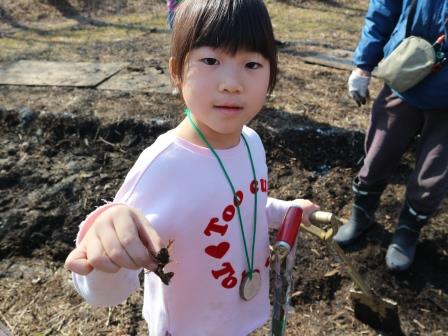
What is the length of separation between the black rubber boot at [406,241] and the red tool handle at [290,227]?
1523mm

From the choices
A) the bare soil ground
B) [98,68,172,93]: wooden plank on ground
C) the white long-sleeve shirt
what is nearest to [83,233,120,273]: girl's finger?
the white long-sleeve shirt

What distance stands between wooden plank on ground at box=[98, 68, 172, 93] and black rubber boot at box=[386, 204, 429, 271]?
2.66 m

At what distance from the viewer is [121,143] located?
370 cm

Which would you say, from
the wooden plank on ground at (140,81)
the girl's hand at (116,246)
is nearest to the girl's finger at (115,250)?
the girl's hand at (116,246)

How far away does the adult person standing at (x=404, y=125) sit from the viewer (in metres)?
2.20

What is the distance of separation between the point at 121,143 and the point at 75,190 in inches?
26.0

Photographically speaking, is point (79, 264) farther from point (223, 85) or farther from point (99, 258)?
point (223, 85)

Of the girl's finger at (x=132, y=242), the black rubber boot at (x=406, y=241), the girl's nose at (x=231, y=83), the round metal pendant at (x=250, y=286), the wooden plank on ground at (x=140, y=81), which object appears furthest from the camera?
the wooden plank on ground at (x=140, y=81)

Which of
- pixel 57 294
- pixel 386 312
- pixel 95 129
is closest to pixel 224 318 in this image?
pixel 386 312

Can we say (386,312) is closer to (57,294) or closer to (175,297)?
(175,297)

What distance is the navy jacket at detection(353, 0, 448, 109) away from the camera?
2117 mm

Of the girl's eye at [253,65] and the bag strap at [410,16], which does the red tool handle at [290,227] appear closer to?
the girl's eye at [253,65]

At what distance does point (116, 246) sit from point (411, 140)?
2.16m

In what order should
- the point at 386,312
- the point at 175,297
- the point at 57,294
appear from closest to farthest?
the point at 175,297, the point at 386,312, the point at 57,294
